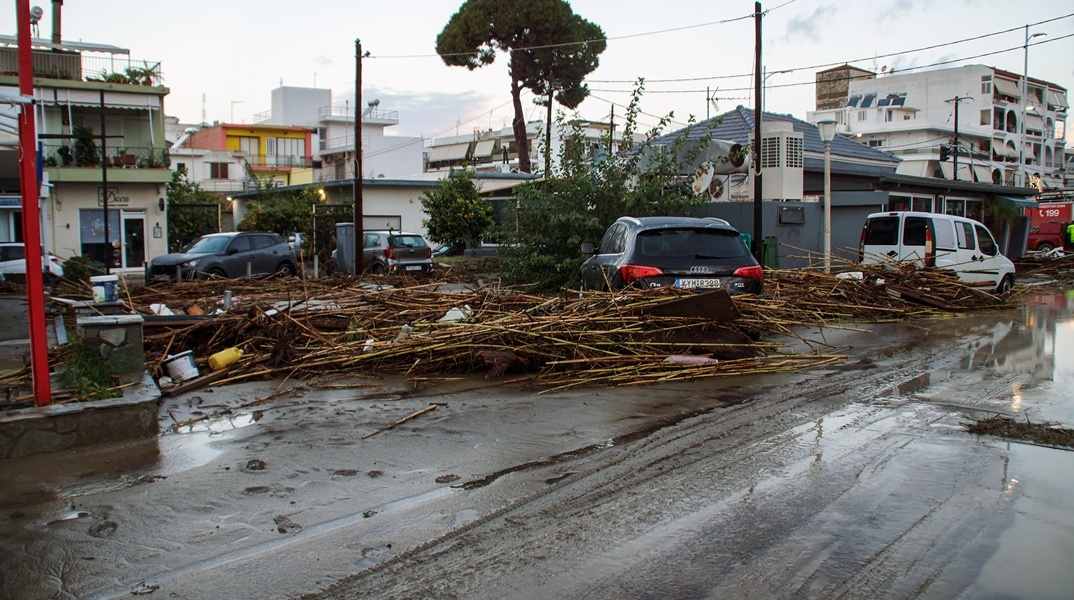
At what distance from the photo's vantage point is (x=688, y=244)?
35.5 ft

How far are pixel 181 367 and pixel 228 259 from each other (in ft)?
50.4

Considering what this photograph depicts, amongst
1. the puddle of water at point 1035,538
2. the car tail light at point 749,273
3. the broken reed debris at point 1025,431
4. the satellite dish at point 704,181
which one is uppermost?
the satellite dish at point 704,181

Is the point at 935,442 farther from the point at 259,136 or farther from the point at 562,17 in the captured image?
the point at 259,136

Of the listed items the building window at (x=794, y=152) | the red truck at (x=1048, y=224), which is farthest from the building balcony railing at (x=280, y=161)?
the building window at (x=794, y=152)

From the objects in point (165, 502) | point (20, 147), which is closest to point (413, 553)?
point (165, 502)

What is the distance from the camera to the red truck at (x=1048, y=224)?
1641 inches

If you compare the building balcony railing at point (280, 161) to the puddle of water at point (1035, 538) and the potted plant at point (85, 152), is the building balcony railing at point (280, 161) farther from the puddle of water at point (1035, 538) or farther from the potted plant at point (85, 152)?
the puddle of water at point (1035, 538)

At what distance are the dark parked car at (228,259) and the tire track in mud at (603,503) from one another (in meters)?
17.0

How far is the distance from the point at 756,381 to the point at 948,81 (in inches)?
3491

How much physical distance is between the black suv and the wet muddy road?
8.63 ft

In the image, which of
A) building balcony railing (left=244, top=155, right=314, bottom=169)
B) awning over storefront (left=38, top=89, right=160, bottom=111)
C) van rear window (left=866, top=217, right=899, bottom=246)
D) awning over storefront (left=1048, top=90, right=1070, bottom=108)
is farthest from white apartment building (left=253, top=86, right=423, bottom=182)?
awning over storefront (left=1048, top=90, right=1070, bottom=108)

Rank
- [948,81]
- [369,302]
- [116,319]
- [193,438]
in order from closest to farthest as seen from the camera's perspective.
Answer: [193,438] → [116,319] → [369,302] → [948,81]

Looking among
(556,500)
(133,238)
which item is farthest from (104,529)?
(133,238)

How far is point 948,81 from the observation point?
84.6 metres
